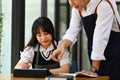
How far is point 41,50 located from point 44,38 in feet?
0.43

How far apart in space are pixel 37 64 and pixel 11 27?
1262mm

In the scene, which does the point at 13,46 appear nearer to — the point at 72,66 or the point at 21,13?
the point at 21,13

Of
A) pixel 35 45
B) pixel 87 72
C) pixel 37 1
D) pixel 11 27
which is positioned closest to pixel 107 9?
pixel 87 72

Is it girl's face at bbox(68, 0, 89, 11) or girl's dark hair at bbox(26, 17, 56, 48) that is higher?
girl's face at bbox(68, 0, 89, 11)

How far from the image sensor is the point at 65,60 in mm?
2754

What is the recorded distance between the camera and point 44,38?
2.72 meters

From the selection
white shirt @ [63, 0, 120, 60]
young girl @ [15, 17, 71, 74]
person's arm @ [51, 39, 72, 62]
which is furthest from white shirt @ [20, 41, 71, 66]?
white shirt @ [63, 0, 120, 60]

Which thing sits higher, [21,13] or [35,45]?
[21,13]

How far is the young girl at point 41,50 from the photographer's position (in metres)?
2.73

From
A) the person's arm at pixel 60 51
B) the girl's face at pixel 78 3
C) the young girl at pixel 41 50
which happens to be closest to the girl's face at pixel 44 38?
the young girl at pixel 41 50

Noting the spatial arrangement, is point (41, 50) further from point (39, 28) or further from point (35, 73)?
point (35, 73)

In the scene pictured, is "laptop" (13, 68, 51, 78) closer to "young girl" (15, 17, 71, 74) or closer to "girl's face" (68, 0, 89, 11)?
"girl's face" (68, 0, 89, 11)

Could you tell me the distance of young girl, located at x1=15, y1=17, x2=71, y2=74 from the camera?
107 inches

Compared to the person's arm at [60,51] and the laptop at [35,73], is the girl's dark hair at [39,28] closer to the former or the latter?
the person's arm at [60,51]
